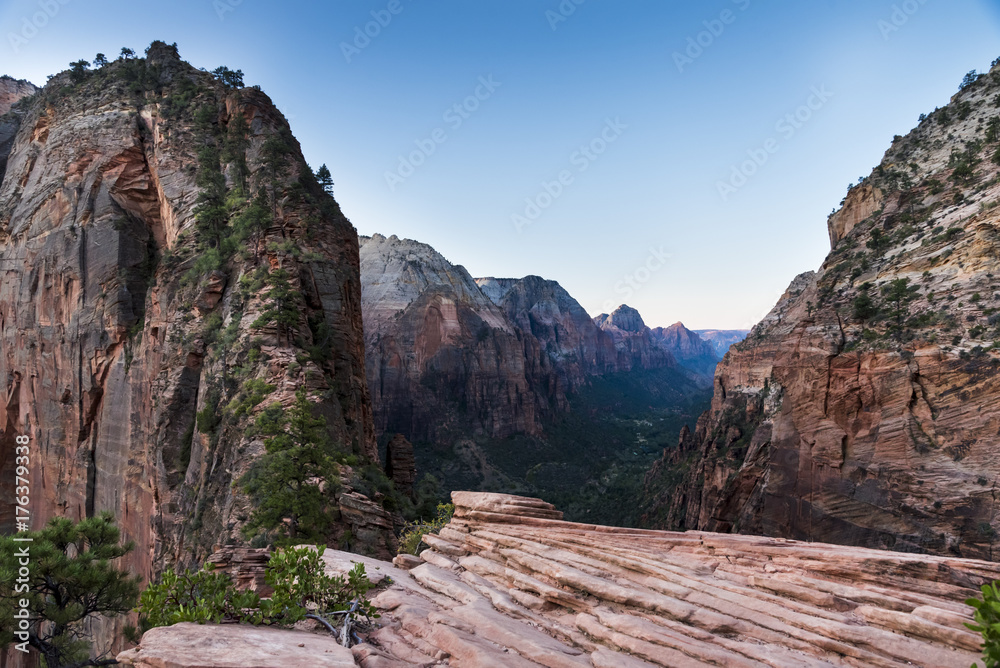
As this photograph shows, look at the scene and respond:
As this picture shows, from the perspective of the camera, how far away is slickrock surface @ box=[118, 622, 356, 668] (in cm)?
597

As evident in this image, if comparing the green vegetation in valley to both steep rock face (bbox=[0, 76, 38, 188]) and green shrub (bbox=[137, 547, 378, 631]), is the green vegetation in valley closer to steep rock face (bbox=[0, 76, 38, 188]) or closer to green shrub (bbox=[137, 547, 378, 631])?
green shrub (bbox=[137, 547, 378, 631])

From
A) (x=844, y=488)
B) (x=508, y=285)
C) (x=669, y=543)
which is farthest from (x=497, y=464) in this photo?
(x=508, y=285)

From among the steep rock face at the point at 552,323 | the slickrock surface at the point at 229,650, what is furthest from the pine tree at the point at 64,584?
the steep rock face at the point at 552,323

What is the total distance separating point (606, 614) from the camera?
8109 mm

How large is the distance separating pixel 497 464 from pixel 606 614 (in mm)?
82467

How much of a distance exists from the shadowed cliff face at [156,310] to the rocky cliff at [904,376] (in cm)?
2788

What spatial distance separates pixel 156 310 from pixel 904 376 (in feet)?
156

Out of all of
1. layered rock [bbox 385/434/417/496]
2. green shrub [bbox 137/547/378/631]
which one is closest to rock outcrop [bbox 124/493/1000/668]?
green shrub [bbox 137/547/378/631]

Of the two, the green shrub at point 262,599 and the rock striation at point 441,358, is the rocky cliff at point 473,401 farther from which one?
the green shrub at point 262,599

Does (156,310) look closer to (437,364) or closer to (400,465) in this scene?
(400,465)

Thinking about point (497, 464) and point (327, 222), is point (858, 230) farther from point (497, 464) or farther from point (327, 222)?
point (497, 464)

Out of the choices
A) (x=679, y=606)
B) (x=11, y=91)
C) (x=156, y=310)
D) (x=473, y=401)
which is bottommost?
(x=679, y=606)

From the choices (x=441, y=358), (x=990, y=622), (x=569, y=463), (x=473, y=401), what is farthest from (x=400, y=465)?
(x=441, y=358)

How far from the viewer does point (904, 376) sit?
95.9ft
